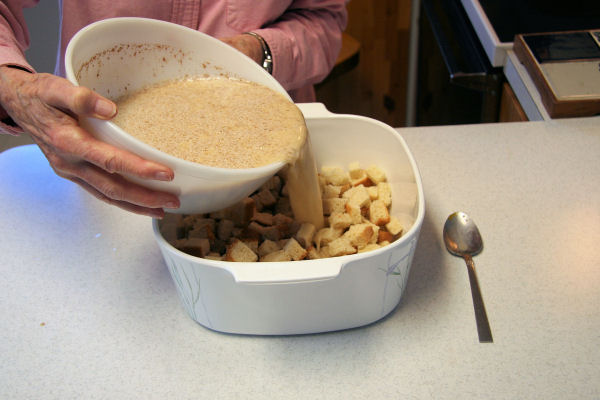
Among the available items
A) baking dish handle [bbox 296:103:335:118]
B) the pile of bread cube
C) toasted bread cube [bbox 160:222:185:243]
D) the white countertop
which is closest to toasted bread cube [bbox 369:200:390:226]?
the pile of bread cube

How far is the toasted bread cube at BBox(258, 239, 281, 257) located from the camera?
917 mm

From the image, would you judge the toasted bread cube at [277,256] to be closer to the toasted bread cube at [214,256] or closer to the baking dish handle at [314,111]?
the toasted bread cube at [214,256]

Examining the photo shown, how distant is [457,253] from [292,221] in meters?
0.31

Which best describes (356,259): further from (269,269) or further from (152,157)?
(152,157)

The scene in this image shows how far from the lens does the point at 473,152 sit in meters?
1.23

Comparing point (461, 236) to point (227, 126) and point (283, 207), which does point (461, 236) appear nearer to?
point (283, 207)

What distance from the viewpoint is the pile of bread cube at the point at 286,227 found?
89 centimetres

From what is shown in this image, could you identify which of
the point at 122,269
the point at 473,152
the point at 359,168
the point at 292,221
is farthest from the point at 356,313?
the point at 473,152

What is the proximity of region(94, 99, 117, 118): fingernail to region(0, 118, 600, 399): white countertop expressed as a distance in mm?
387

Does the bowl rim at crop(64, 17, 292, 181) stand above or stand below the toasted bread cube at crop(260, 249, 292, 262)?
above

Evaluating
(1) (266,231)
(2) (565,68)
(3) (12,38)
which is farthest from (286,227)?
(2) (565,68)

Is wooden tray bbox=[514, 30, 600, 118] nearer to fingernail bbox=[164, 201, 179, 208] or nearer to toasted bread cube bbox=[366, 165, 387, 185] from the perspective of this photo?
toasted bread cube bbox=[366, 165, 387, 185]

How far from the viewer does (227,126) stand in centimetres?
85

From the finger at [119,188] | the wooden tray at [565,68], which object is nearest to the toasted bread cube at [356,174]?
the finger at [119,188]
